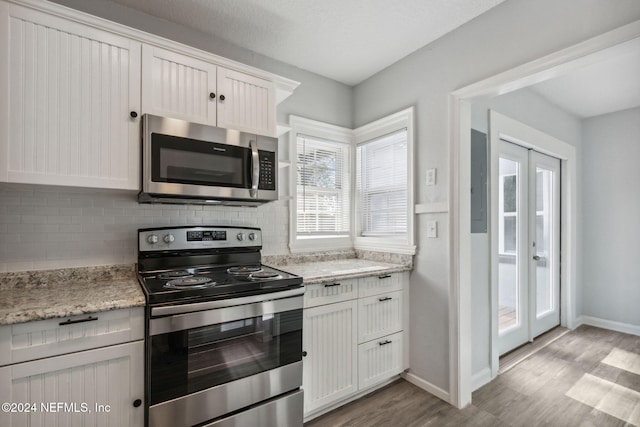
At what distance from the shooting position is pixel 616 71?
2734 mm

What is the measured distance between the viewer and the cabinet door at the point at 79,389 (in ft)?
3.84

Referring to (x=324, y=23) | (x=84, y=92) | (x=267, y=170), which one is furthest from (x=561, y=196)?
(x=84, y=92)

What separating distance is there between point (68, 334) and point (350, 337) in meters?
1.55

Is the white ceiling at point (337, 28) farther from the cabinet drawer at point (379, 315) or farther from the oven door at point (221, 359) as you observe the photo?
the cabinet drawer at point (379, 315)

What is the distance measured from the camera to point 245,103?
202 cm

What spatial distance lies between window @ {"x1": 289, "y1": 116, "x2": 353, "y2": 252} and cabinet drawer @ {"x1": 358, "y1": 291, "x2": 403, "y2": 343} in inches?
29.2

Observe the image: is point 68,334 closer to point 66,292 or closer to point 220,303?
point 66,292

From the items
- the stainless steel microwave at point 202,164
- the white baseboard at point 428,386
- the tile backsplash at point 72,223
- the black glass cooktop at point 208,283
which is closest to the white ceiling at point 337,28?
the stainless steel microwave at point 202,164

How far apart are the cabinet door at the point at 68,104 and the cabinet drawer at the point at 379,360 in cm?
184

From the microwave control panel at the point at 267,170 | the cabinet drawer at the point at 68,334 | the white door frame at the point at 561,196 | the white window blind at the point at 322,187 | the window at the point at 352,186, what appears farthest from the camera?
the white window blind at the point at 322,187

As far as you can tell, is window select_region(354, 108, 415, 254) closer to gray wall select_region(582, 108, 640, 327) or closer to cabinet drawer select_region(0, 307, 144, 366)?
cabinet drawer select_region(0, 307, 144, 366)

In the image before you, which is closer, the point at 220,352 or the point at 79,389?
the point at 79,389

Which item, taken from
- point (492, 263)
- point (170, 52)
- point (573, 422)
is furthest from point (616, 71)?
point (170, 52)

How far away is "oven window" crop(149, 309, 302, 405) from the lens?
1.40 m
